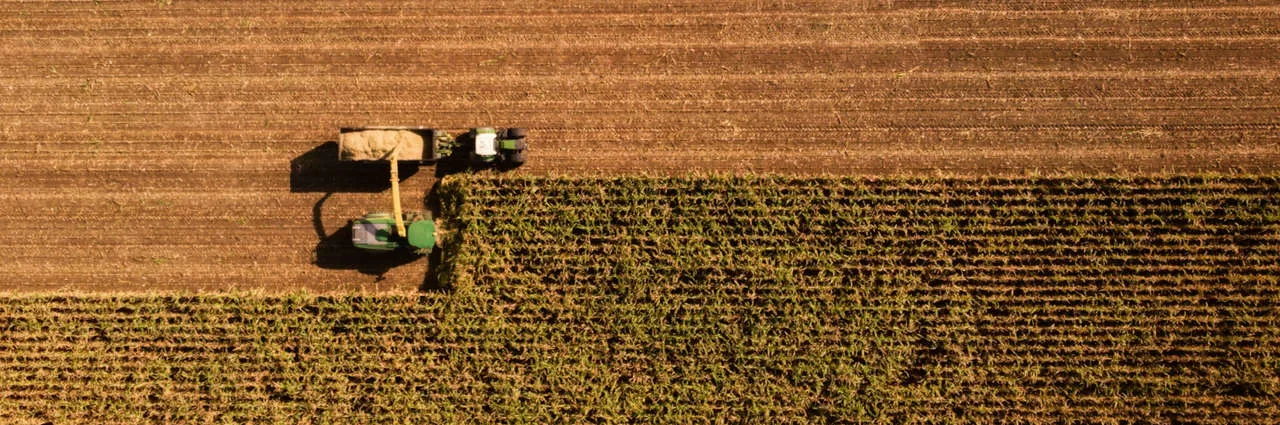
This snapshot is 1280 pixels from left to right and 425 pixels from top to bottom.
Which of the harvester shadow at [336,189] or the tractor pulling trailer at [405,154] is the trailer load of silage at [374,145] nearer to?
the tractor pulling trailer at [405,154]

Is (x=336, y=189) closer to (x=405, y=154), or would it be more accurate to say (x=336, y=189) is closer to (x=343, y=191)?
(x=343, y=191)

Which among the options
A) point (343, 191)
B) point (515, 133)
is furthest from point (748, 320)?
point (343, 191)

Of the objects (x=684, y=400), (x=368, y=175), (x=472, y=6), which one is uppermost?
(x=472, y=6)

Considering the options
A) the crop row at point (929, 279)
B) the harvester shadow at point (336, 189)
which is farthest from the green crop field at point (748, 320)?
the harvester shadow at point (336, 189)

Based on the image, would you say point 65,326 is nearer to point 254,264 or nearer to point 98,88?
point 254,264

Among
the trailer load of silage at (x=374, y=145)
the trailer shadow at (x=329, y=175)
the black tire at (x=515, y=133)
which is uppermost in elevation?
the black tire at (x=515, y=133)

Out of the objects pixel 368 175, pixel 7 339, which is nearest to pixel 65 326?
pixel 7 339
